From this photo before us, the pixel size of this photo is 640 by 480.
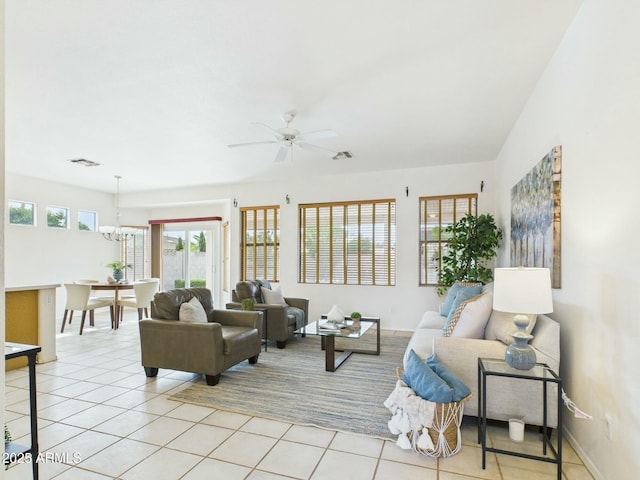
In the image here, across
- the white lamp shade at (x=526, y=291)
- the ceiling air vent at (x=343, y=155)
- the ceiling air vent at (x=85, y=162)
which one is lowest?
the white lamp shade at (x=526, y=291)

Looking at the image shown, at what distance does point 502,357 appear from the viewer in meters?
2.52

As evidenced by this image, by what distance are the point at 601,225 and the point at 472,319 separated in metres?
1.15

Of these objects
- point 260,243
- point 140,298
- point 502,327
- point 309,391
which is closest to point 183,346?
point 309,391

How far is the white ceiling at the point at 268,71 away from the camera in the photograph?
224 centimetres

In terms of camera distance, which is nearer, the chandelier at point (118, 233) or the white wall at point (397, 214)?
the white wall at point (397, 214)

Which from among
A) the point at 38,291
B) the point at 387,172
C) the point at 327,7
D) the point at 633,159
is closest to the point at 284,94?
the point at 327,7

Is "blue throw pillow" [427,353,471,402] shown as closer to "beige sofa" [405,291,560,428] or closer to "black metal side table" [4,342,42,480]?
"beige sofa" [405,291,560,428]

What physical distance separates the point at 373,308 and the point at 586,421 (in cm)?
A: 405

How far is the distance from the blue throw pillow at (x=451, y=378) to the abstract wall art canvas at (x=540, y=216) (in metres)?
1.04

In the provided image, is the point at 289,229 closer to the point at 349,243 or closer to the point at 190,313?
the point at 349,243

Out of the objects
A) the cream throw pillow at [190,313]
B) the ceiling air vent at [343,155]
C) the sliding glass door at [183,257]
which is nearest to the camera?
the cream throw pillow at [190,313]

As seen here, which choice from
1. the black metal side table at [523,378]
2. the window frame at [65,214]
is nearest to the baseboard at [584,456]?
the black metal side table at [523,378]

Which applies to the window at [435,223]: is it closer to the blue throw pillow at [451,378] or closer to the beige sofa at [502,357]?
the beige sofa at [502,357]

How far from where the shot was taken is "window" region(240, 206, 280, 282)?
700 centimetres
